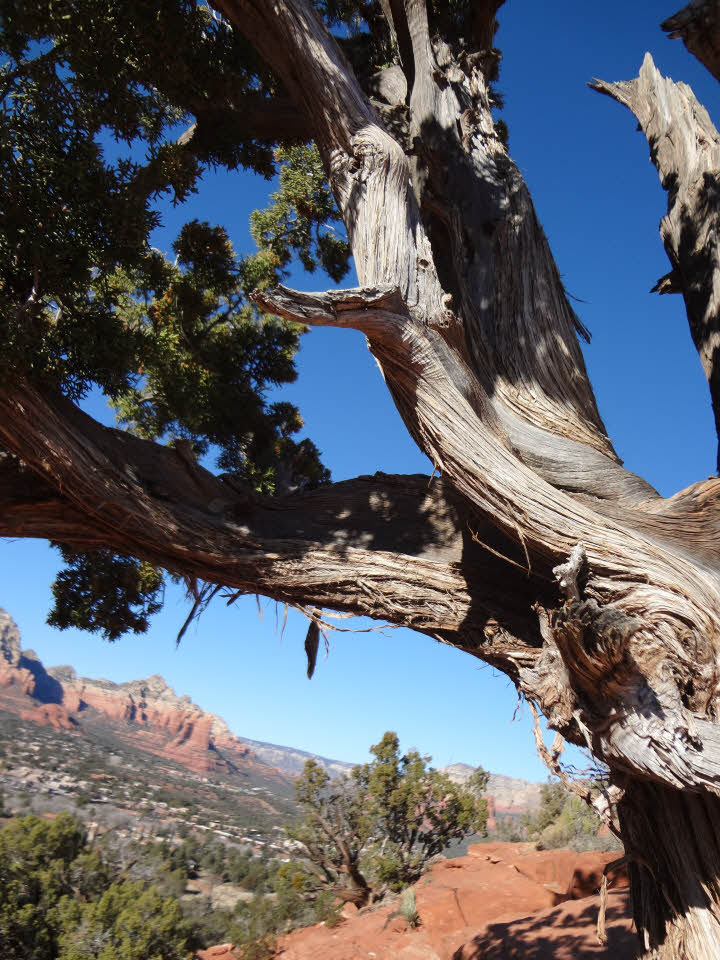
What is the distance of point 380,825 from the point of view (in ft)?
42.2

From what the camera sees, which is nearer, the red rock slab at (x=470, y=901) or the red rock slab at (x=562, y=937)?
the red rock slab at (x=562, y=937)

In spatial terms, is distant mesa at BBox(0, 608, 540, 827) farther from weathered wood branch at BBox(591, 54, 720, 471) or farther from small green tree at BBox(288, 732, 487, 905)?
weathered wood branch at BBox(591, 54, 720, 471)

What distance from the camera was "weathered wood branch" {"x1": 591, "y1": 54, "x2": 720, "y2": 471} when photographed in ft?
13.6

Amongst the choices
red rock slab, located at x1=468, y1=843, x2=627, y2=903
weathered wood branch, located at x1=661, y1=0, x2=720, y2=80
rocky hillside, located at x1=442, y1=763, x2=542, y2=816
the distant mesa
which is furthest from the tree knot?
the distant mesa

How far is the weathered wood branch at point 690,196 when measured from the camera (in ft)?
13.6

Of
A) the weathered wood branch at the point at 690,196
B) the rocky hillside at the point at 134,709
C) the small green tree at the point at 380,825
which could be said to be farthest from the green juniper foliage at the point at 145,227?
the rocky hillside at the point at 134,709

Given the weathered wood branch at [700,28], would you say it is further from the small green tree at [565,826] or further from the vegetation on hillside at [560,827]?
the small green tree at [565,826]

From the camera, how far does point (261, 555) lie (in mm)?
3623

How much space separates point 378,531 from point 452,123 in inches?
110

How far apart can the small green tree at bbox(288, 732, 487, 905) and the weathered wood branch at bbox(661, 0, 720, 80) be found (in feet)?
41.0

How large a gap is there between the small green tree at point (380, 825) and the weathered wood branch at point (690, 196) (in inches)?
444

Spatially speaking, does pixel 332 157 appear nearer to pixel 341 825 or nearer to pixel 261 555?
pixel 261 555

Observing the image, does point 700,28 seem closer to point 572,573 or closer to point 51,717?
point 572,573

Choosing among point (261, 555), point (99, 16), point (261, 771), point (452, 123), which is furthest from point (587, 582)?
point (261, 771)
